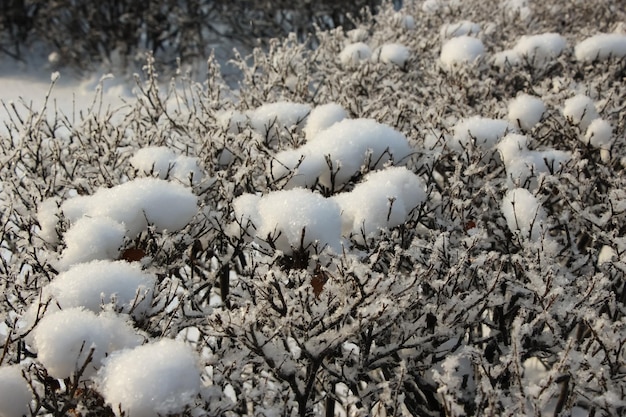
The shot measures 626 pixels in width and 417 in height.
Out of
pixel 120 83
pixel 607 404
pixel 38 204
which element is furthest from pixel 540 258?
pixel 120 83

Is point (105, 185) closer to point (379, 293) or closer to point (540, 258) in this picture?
point (379, 293)

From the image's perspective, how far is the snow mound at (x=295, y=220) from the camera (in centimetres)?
271

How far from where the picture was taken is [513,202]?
118 inches

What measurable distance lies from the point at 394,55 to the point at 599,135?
2.42 metres

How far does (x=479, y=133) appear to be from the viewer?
3844 millimetres

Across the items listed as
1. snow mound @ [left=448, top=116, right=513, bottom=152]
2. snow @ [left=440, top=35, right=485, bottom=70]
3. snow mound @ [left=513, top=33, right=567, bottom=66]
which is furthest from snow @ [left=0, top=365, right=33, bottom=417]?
snow mound @ [left=513, top=33, right=567, bottom=66]

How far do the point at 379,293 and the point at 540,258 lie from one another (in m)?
0.88

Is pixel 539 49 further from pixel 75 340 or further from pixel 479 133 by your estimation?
pixel 75 340

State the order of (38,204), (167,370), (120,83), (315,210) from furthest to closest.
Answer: (120,83), (38,204), (315,210), (167,370)

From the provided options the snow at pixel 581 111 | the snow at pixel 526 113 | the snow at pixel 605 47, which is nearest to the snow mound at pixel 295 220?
the snow at pixel 526 113

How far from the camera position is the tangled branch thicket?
2385 millimetres

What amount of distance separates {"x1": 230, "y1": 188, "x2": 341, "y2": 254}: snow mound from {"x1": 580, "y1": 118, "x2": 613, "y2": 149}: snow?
220 cm

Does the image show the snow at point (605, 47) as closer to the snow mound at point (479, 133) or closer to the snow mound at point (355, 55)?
the snow mound at point (355, 55)

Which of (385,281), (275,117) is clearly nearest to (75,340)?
(385,281)
